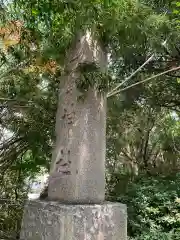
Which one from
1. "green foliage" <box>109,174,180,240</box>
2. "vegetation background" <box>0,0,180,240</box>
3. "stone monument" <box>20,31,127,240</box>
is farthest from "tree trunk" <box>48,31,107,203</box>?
"green foliage" <box>109,174,180,240</box>

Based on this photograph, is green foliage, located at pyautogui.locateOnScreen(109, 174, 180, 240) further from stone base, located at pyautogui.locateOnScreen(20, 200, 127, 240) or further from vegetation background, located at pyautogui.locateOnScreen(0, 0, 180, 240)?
stone base, located at pyautogui.locateOnScreen(20, 200, 127, 240)

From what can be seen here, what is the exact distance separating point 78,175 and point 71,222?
27 centimetres

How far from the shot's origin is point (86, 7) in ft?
5.44

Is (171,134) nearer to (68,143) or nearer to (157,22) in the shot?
(157,22)

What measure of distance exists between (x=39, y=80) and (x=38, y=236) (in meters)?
1.95

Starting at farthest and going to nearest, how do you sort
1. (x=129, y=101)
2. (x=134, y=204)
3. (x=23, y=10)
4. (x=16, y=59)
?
(x=129, y=101) < (x=134, y=204) < (x=16, y=59) < (x=23, y=10)

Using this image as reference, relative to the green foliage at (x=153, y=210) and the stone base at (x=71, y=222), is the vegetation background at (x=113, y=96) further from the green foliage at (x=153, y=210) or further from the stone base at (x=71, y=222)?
the stone base at (x=71, y=222)

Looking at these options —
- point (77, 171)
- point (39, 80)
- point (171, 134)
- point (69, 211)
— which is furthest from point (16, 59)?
point (171, 134)

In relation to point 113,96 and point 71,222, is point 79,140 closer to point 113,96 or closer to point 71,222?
point 71,222

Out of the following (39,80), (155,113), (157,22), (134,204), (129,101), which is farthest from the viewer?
(155,113)

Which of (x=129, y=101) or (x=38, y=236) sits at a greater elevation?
(x=129, y=101)

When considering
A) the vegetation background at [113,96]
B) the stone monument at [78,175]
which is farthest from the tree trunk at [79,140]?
the vegetation background at [113,96]

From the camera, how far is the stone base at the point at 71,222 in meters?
1.46

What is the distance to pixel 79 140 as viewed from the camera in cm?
170
